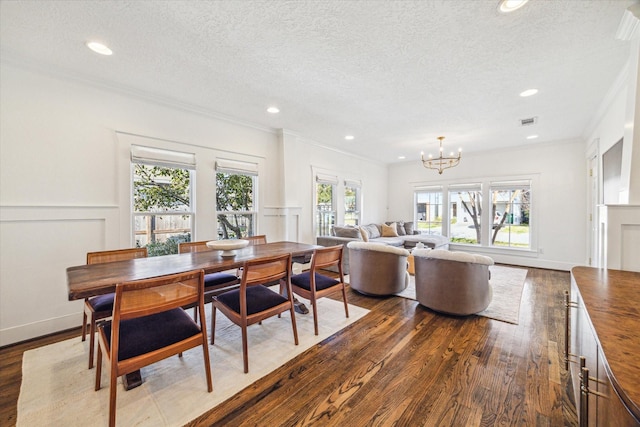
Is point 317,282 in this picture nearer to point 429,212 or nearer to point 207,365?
point 207,365

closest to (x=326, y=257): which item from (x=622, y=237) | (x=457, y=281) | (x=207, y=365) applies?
(x=207, y=365)

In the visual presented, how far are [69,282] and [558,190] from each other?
7510 millimetres

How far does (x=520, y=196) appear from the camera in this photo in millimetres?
5688

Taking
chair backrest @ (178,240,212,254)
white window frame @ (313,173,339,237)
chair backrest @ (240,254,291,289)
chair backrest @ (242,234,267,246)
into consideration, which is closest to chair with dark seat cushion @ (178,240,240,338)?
chair backrest @ (178,240,212,254)

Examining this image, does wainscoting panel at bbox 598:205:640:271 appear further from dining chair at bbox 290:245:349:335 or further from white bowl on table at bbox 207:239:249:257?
white bowl on table at bbox 207:239:249:257

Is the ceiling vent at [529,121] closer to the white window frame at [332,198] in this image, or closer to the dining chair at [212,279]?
the white window frame at [332,198]

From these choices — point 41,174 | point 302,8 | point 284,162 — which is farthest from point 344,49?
point 41,174

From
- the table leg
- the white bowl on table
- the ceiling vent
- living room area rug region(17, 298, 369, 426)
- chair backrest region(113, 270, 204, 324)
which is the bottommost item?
living room area rug region(17, 298, 369, 426)

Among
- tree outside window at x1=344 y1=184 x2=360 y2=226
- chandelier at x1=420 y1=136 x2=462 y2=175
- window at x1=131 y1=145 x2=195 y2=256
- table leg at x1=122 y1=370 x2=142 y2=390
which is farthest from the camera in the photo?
tree outside window at x1=344 y1=184 x2=360 y2=226

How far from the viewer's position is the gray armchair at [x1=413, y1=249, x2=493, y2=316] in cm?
279

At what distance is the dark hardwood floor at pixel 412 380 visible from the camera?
1.54m

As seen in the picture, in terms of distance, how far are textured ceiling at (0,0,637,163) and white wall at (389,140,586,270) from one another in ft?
6.15

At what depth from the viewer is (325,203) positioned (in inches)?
228

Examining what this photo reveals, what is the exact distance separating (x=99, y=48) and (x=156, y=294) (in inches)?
89.3
